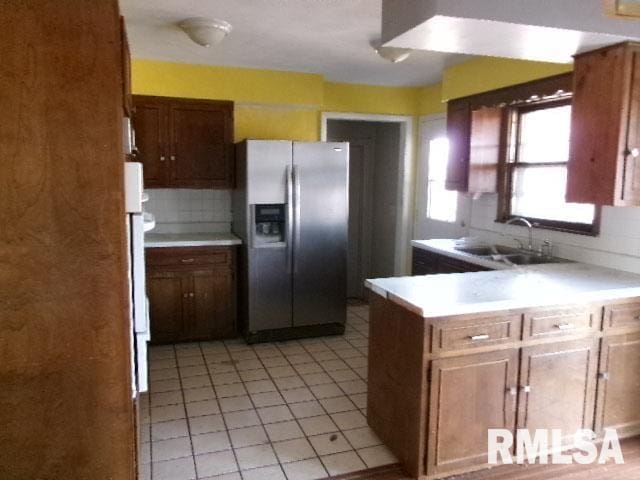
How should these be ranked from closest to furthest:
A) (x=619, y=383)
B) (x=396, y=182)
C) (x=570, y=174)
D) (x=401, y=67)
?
(x=619, y=383)
(x=570, y=174)
(x=401, y=67)
(x=396, y=182)

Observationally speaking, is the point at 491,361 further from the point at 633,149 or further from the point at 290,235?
the point at 290,235

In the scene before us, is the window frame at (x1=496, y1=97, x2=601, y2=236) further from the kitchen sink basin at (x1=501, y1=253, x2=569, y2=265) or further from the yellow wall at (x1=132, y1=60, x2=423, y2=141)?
the yellow wall at (x1=132, y1=60, x2=423, y2=141)

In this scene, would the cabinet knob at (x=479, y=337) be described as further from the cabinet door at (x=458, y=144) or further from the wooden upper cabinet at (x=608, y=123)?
the cabinet door at (x=458, y=144)

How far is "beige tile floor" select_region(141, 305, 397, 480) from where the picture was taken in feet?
8.09

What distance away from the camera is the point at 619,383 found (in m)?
2.61

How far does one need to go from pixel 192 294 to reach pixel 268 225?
876mm

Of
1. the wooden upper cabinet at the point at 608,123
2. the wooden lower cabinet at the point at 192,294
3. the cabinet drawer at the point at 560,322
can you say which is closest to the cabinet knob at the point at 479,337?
the cabinet drawer at the point at 560,322

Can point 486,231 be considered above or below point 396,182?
below

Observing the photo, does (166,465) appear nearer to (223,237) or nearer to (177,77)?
(223,237)

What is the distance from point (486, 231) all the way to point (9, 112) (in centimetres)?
360

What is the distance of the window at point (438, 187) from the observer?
4.86 metres

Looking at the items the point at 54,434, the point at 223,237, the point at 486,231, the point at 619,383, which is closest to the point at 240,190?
the point at 223,237

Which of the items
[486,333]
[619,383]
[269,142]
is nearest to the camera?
[486,333]

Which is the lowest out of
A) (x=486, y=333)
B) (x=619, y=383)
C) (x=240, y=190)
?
(x=619, y=383)
